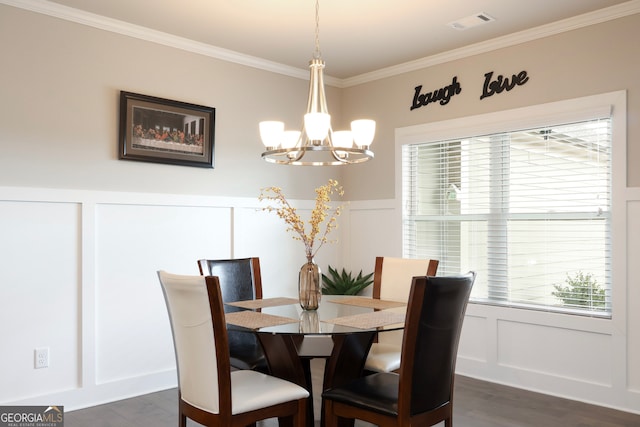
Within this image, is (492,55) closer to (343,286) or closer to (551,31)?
(551,31)

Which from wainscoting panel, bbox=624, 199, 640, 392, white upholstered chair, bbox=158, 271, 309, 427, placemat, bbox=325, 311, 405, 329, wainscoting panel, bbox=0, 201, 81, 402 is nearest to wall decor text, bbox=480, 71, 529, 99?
wainscoting panel, bbox=624, 199, 640, 392

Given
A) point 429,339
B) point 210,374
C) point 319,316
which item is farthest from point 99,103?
point 429,339

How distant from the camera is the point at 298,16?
12.1 ft

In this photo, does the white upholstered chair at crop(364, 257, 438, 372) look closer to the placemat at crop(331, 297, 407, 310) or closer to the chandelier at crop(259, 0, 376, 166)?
the placemat at crop(331, 297, 407, 310)

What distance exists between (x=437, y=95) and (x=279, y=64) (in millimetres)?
1352

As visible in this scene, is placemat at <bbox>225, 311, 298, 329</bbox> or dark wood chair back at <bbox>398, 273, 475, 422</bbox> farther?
placemat at <bbox>225, 311, 298, 329</bbox>

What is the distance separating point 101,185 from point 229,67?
142 centimetres

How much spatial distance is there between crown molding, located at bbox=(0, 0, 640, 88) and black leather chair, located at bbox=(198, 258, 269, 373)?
1750 mm

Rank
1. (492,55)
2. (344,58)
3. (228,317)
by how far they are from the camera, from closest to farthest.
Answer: (228,317), (492,55), (344,58)

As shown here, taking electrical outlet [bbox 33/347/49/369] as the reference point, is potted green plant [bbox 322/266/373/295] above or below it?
above

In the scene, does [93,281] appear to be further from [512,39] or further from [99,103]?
[512,39]

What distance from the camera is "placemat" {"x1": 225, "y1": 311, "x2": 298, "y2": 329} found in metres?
2.49

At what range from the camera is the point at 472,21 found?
149 inches

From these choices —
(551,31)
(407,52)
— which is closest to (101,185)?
(407,52)
